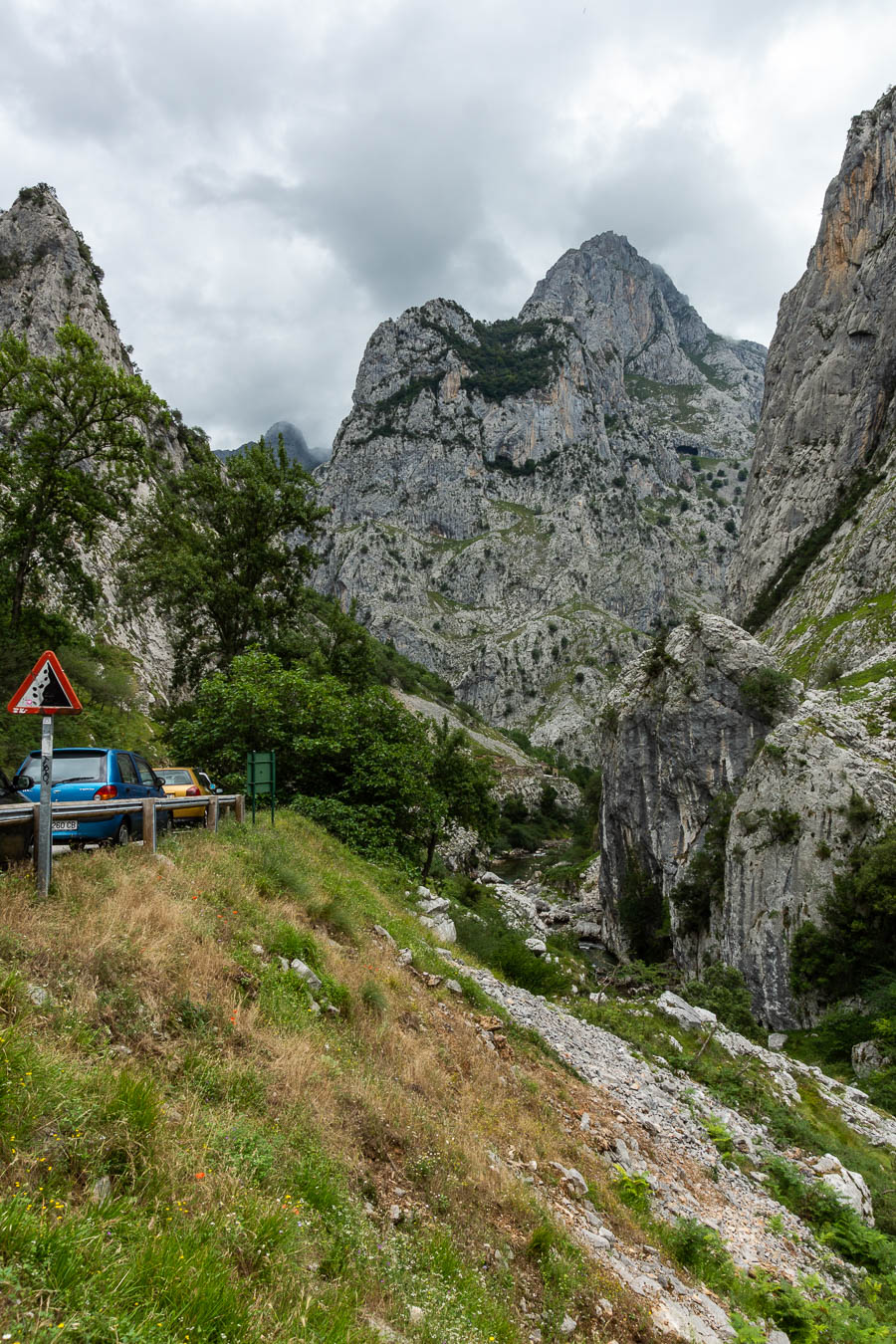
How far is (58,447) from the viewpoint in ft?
70.5

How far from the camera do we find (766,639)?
208 feet

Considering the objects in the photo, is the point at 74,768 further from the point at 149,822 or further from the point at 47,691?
the point at 47,691

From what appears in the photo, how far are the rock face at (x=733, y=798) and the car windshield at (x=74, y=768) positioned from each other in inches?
1088

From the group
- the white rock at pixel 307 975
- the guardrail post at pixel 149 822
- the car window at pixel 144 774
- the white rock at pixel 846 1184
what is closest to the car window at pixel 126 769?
the car window at pixel 144 774

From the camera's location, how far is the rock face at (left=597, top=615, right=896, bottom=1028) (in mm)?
27516

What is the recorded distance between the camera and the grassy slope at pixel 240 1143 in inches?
115

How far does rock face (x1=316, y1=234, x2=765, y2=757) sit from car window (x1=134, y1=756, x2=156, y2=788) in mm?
120669

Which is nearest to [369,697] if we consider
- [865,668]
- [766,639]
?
Answer: [865,668]

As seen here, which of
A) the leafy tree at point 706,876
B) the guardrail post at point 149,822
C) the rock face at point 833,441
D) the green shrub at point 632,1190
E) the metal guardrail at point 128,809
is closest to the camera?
the metal guardrail at point 128,809

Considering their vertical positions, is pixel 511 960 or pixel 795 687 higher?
pixel 795 687

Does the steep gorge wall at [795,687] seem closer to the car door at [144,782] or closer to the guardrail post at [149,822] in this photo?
the car door at [144,782]

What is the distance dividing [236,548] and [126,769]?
1933 cm

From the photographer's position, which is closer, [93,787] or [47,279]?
[93,787]

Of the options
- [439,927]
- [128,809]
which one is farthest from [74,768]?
[439,927]
